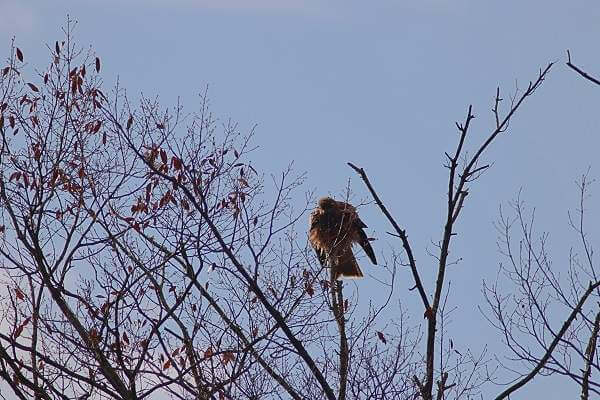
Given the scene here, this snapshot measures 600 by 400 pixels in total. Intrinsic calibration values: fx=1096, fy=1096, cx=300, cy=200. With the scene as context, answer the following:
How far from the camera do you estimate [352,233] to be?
36.4 feet

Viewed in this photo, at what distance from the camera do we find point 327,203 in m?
12.4

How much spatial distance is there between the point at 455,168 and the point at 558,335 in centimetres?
110

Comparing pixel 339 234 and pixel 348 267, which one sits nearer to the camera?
pixel 339 234

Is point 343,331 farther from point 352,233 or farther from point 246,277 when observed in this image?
point 352,233

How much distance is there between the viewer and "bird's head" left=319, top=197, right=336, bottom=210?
12.3 metres

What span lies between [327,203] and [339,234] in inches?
64.2

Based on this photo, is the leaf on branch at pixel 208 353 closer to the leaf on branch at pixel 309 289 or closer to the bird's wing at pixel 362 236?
the leaf on branch at pixel 309 289

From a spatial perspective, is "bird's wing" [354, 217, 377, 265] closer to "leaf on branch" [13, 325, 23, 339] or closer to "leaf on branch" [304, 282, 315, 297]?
"leaf on branch" [304, 282, 315, 297]

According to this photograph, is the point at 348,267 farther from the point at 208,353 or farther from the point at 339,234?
the point at 208,353

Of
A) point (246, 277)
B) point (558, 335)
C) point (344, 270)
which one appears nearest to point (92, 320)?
point (246, 277)

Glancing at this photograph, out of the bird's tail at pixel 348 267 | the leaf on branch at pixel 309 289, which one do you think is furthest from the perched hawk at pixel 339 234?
the leaf on branch at pixel 309 289

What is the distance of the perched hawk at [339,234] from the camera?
34.1 feet

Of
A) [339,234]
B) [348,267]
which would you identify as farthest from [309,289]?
[348,267]

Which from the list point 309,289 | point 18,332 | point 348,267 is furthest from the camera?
point 348,267
